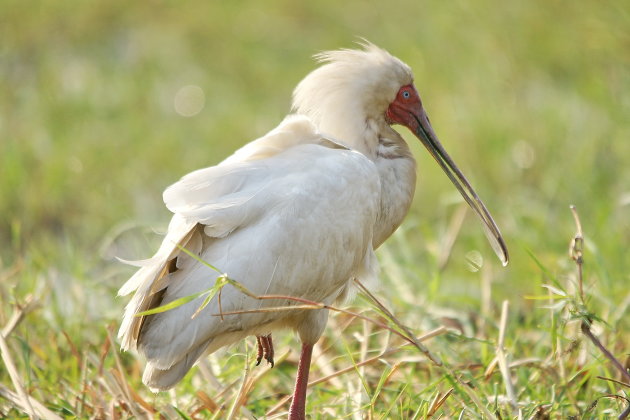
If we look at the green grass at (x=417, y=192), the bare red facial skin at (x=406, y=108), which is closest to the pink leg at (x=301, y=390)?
the green grass at (x=417, y=192)

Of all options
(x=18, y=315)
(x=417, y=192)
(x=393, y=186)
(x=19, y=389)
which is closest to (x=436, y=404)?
(x=393, y=186)

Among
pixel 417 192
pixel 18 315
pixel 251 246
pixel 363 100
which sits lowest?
pixel 417 192

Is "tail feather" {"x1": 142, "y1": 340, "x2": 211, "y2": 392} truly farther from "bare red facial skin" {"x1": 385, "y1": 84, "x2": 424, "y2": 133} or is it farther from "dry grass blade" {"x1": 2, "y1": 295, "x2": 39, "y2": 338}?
"bare red facial skin" {"x1": 385, "y1": 84, "x2": 424, "y2": 133}

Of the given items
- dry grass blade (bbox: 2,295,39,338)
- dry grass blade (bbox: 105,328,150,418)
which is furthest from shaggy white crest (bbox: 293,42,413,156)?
dry grass blade (bbox: 2,295,39,338)

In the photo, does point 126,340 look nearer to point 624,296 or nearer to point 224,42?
point 624,296

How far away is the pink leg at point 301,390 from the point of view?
3.51m

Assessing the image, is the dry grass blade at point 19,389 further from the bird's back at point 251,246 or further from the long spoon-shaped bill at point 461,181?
the long spoon-shaped bill at point 461,181

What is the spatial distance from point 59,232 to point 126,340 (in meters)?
3.24

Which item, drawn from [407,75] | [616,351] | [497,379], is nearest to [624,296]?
[616,351]

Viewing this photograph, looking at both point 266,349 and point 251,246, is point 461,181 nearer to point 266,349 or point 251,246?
point 266,349

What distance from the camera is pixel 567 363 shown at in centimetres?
403

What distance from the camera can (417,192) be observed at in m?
7.02

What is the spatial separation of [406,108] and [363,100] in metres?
0.22

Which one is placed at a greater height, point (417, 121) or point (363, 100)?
point (363, 100)
